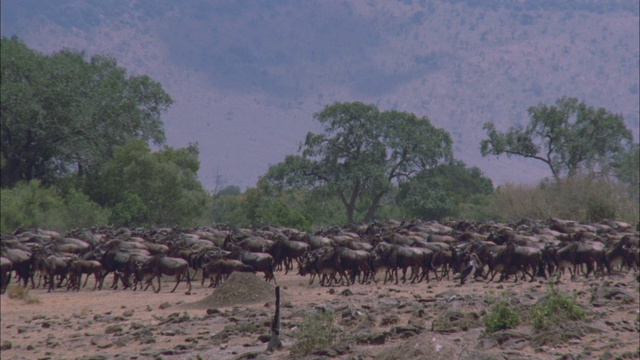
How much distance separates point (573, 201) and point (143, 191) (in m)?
28.3

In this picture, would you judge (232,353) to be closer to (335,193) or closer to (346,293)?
(346,293)

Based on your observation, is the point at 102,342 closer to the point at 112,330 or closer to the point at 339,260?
the point at 112,330

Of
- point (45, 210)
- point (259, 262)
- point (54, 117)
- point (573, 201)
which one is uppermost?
point (54, 117)

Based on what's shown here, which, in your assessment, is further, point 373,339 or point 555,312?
point 555,312

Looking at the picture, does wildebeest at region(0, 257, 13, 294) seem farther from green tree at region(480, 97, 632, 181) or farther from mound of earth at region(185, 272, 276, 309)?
green tree at region(480, 97, 632, 181)

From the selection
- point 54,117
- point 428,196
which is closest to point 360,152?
point 428,196

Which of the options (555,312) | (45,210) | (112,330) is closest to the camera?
(555,312)

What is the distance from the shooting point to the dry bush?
155ft

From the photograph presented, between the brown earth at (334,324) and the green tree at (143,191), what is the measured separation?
93.6ft

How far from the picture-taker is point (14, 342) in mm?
15453

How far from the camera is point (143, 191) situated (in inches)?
2003

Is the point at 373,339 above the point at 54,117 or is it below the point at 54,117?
below

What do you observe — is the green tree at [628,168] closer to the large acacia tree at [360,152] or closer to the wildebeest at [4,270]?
Answer: the large acacia tree at [360,152]

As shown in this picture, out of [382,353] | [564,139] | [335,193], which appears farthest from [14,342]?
[564,139]
